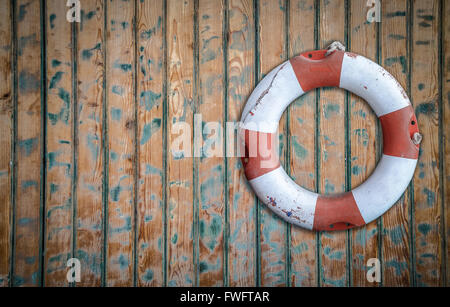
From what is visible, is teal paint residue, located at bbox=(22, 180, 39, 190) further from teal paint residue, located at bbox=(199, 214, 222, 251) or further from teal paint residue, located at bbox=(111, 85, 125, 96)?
teal paint residue, located at bbox=(199, 214, 222, 251)

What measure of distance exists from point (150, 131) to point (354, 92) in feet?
2.73

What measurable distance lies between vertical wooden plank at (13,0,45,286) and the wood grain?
0.54 meters

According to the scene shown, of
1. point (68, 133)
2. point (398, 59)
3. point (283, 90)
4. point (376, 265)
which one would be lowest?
point (376, 265)

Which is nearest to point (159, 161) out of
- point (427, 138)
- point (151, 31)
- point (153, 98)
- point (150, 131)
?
point (150, 131)

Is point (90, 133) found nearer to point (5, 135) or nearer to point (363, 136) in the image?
point (5, 135)

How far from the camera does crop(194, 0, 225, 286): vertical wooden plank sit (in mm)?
1202

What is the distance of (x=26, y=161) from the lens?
1.21m

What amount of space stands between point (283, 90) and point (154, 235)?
78cm

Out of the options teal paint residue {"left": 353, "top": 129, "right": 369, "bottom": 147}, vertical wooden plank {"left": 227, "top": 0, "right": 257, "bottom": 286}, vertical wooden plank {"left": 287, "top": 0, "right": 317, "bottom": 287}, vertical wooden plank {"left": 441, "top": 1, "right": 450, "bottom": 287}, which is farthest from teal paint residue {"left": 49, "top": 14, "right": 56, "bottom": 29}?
vertical wooden plank {"left": 441, "top": 1, "right": 450, "bottom": 287}

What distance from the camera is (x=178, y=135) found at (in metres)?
1.20

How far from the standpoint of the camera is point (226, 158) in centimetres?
120
